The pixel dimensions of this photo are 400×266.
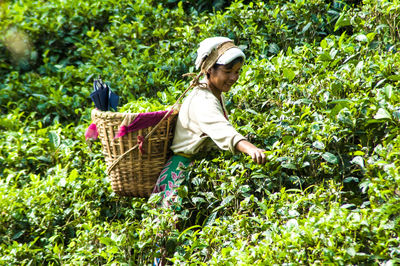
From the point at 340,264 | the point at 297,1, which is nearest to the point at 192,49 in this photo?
the point at 297,1

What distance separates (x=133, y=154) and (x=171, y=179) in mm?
277

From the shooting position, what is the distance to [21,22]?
20.7ft

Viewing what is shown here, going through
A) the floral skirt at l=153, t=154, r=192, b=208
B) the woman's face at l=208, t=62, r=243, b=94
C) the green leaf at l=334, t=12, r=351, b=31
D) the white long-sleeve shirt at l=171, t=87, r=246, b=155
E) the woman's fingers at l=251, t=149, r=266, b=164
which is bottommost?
the floral skirt at l=153, t=154, r=192, b=208

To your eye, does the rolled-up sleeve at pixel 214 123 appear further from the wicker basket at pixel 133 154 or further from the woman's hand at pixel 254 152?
the wicker basket at pixel 133 154

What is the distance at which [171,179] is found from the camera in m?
3.04

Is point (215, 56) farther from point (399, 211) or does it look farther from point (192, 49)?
point (192, 49)

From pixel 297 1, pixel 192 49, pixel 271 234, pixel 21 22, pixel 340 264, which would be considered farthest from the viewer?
pixel 21 22

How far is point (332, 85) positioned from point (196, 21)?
2.47 metres

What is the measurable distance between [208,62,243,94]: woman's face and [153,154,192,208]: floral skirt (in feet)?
1.63

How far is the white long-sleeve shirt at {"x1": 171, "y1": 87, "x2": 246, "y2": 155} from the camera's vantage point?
269cm

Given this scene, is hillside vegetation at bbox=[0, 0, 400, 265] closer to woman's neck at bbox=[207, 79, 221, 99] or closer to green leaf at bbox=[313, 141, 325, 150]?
green leaf at bbox=[313, 141, 325, 150]

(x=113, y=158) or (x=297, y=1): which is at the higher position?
(x=297, y=1)

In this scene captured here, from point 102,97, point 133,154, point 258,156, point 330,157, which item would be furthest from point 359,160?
point 102,97

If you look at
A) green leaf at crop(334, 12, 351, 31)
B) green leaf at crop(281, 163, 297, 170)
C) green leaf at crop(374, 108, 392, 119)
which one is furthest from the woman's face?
green leaf at crop(334, 12, 351, 31)
